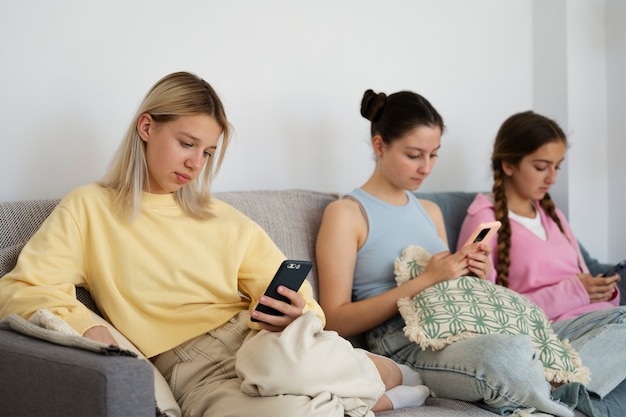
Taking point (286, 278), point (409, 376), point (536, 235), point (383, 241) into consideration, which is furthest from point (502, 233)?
point (286, 278)

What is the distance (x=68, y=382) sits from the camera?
51.0 inches

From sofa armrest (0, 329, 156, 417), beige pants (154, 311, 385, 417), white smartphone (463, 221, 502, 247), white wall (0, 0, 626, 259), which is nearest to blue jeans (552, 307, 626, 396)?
white smartphone (463, 221, 502, 247)

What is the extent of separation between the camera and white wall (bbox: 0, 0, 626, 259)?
6.98ft

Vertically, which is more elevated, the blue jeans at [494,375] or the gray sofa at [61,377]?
the gray sofa at [61,377]

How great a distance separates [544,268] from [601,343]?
56cm

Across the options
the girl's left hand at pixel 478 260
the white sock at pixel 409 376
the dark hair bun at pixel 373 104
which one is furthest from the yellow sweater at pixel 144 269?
the dark hair bun at pixel 373 104

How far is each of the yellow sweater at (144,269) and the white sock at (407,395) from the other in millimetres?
255

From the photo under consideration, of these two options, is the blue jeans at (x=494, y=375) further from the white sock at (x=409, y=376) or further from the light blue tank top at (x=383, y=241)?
the light blue tank top at (x=383, y=241)

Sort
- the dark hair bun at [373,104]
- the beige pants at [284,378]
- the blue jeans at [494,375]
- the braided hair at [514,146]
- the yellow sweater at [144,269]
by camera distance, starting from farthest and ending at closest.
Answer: the braided hair at [514,146], the dark hair bun at [373,104], the blue jeans at [494,375], the yellow sweater at [144,269], the beige pants at [284,378]

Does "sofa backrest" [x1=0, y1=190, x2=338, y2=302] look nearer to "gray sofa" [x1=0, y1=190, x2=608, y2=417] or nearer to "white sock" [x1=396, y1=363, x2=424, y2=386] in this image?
"gray sofa" [x1=0, y1=190, x2=608, y2=417]

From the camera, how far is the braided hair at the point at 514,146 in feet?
8.91

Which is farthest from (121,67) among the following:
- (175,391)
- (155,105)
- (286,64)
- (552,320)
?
(552,320)

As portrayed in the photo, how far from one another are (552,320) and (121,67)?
1.56 meters

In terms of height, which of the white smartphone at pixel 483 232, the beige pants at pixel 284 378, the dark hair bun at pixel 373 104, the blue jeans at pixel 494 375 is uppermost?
the dark hair bun at pixel 373 104
